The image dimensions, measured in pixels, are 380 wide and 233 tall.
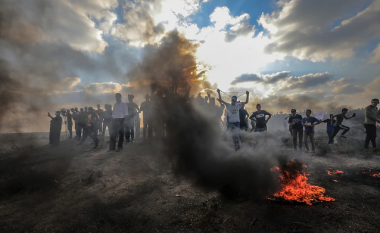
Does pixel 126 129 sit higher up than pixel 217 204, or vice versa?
pixel 126 129

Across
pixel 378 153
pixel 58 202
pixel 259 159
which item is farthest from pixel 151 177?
pixel 378 153

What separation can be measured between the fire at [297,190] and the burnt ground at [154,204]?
224 millimetres

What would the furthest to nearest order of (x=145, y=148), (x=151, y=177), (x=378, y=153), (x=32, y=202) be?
(x=145, y=148) < (x=378, y=153) < (x=151, y=177) < (x=32, y=202)

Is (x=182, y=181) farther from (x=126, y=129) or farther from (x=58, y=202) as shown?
(x=126, y=129)

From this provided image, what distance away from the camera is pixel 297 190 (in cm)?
514

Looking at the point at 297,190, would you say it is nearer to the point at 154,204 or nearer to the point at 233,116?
the point at 154,204

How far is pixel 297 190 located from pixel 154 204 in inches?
149

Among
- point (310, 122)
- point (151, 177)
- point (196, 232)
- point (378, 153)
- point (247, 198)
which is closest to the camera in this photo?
point (196, 232)

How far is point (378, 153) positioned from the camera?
30.7 feet

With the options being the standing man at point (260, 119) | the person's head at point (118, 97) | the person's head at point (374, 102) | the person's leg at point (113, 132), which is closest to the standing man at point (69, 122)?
the person's leg at point (113, 132)

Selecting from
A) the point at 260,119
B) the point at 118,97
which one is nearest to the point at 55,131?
the point at 118,97

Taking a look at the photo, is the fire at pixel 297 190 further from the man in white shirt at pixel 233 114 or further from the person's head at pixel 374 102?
the person's head at pixel 374 102

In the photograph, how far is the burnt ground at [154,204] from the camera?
152 inches

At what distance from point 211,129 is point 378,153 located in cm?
820
